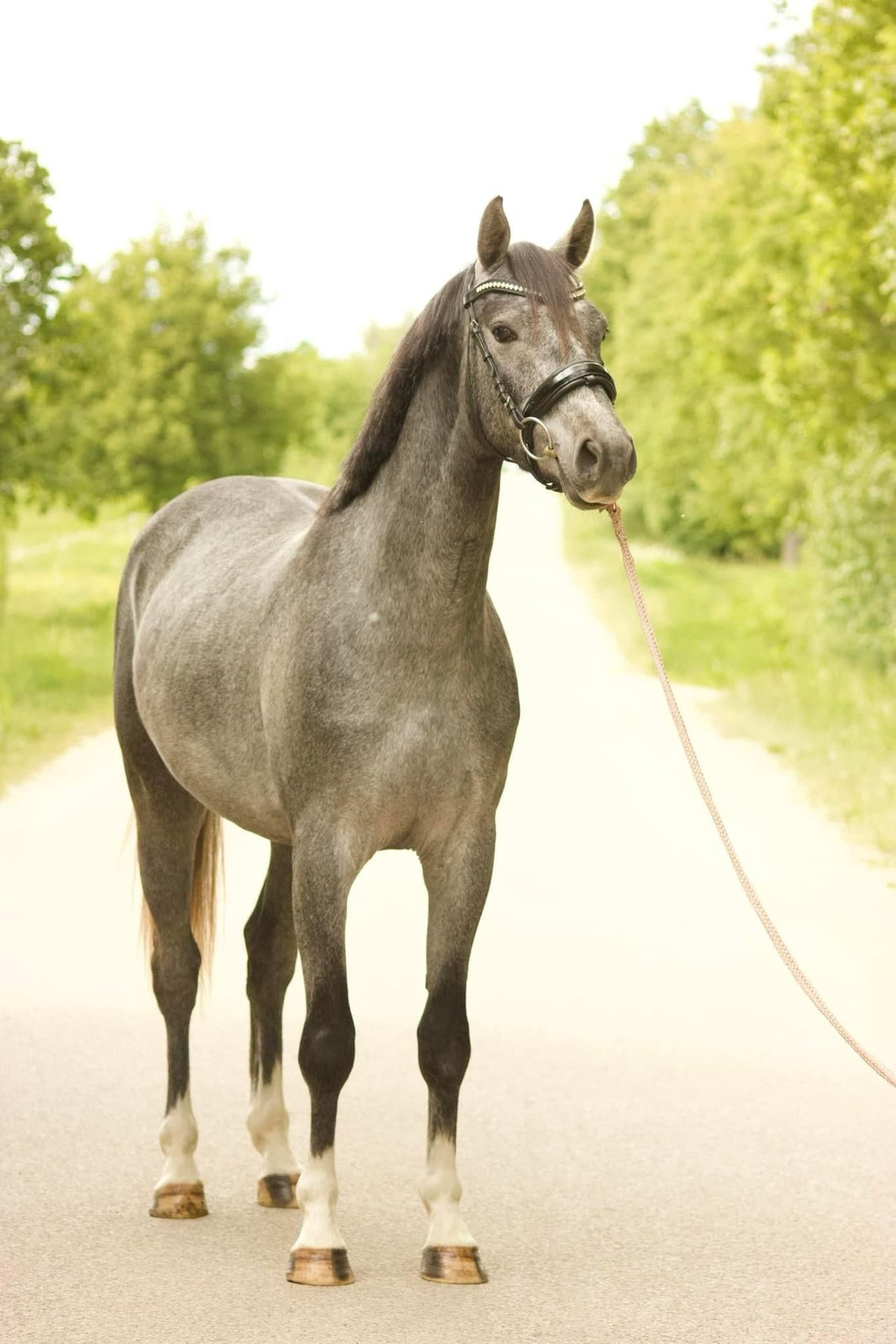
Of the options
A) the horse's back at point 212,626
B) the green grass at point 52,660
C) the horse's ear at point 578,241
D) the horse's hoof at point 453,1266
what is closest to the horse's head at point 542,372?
the horse's ear at point 578,241

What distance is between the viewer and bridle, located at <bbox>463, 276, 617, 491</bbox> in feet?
12.9

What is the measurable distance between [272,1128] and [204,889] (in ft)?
3.03

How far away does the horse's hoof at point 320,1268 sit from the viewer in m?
4.36

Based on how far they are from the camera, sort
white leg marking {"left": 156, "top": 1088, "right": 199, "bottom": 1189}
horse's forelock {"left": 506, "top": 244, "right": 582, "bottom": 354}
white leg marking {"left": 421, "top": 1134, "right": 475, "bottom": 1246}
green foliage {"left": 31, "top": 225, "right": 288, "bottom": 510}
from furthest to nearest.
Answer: green foliage {"left": 31, "top": 225, "right": 288, "bottom": 510}, white leg marking {"left": 156, "top": 1088, "right": 199, "bottom": 1189}, white leg marking {"left": 421, "top": 1134, "right": 475, "bottom": 1246}, horse's forelock {"left": 506, "top": 244, "right": 582, "bottom": 354}

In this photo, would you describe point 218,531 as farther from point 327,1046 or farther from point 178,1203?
point 178,1203

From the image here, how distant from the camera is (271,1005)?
5.46 metres

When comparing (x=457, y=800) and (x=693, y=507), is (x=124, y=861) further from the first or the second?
(x=693, y=507)

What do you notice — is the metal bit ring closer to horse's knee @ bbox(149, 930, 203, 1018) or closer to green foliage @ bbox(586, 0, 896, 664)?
Answer: green foliage @ bbox(586, 0, 896, 664)

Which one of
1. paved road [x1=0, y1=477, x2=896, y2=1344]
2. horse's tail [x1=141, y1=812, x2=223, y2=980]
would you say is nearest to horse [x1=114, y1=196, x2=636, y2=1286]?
paved road [x1=0, y1=477, x2=896, y2=1344]

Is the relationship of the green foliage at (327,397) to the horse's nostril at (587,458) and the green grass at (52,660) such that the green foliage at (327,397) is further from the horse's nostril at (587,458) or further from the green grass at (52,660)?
the horse's nostril at (587,458)

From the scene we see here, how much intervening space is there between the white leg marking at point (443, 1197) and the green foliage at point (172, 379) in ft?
72.2

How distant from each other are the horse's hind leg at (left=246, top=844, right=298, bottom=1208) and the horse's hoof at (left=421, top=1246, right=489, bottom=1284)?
32.3 inches

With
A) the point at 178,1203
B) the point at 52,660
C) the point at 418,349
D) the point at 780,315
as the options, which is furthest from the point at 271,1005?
the point at 780,315

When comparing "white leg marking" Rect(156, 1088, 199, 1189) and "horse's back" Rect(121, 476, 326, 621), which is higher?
"horse's back" Rect(121, 476, 326, 621)
